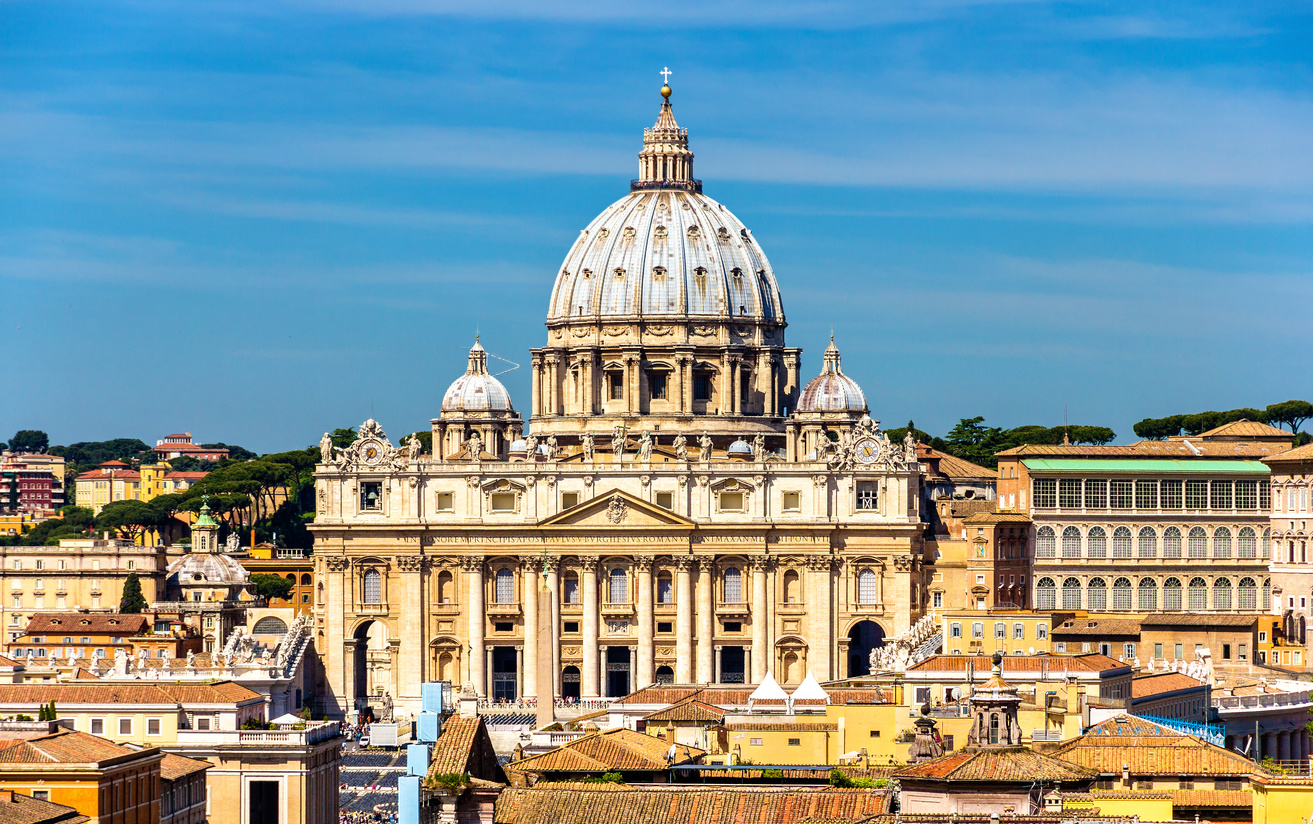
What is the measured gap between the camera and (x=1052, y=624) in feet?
425

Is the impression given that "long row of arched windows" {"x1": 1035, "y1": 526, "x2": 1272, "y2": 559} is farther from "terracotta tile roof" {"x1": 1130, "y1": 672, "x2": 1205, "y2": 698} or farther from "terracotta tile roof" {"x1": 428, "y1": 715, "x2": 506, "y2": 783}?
"terracotta tile roof" {"x1": 428, "y1": 715, "x2": 506, "y2": 783}

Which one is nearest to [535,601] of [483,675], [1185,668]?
[483,675]

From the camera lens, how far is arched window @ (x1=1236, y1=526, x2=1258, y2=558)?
14988 centimetres

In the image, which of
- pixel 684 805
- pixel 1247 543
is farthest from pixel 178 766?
pixel 1247 543

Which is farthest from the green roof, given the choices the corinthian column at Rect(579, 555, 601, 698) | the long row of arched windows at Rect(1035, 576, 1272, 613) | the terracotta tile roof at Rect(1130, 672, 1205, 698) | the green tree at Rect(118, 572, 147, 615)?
the green tree at Rect(118, 572, 147, 615)

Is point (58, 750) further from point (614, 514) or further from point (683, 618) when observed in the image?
point (614, 514)

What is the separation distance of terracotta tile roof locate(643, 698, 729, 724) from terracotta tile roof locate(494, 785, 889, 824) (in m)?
27.1

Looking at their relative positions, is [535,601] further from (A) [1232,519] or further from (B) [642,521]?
(A) [1232,519]

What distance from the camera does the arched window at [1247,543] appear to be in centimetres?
14988

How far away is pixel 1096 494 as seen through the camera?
151 meters

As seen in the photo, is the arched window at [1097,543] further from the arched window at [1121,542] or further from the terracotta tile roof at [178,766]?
the terracotta tile roof at [178,766]

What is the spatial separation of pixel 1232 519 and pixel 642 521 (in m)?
26.9

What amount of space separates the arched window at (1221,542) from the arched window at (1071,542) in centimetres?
611

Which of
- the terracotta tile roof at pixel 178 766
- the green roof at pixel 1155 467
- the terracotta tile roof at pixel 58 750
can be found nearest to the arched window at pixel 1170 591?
the green roof at pixel 1155 467
